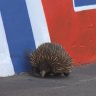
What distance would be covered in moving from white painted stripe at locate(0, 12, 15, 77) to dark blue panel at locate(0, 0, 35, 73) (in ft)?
0.35

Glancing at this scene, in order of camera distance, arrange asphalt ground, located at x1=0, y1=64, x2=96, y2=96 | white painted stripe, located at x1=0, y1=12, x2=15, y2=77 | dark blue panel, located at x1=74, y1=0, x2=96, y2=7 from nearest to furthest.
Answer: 1. asphalt ground, located at x1=0, y1=64, x2=96, y2=96
2. white painted stripe, located at x1=0, y1=12, x2=15, y2=77
3. dark blue panel, located at x1=74, y1=0, x2=96, y2=7

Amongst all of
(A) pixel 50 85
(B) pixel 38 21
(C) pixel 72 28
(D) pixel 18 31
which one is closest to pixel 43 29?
(B) pixel 38 21

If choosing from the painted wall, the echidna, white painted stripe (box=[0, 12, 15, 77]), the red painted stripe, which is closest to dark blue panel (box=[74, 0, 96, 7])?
the painted wall

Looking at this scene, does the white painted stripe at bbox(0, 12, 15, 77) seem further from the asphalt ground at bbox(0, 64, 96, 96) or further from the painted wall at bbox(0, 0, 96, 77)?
the asphalt ground at bbox(0, 64, 96, 96)

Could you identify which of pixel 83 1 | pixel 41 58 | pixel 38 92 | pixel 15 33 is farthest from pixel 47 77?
pixel 83 1

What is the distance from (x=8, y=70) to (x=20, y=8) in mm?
1438

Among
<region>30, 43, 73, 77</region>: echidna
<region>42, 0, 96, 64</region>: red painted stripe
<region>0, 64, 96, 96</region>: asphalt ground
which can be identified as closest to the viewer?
<region>0, 64, 96, 96</region>: asphalt ground

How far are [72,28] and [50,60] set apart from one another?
1.70m

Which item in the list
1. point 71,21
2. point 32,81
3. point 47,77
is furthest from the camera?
point 71,21

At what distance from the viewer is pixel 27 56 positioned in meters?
11.5

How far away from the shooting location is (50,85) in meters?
10.2

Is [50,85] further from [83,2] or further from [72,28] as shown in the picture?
[83,2]

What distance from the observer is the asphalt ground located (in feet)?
30.5

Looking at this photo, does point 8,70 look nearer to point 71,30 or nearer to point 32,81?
point 32,81
